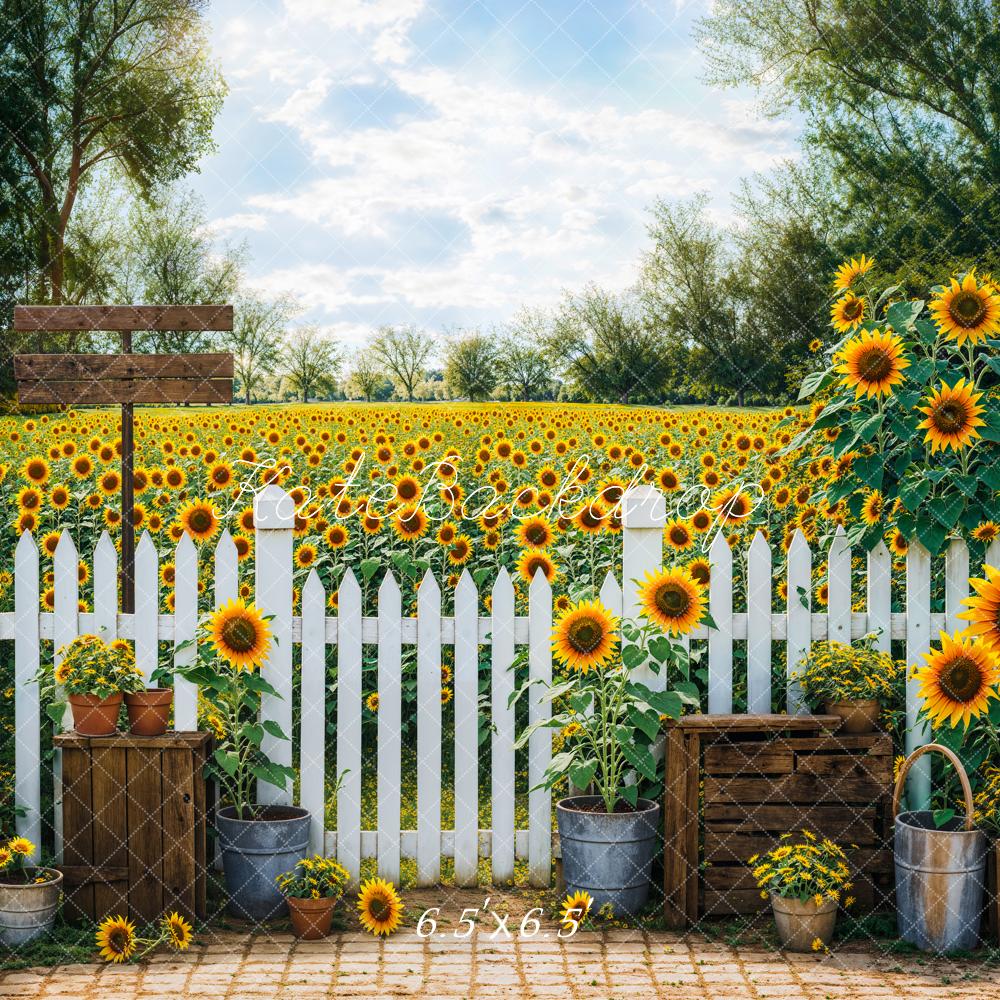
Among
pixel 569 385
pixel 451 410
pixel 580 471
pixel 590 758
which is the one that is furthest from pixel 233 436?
pixel 590 758

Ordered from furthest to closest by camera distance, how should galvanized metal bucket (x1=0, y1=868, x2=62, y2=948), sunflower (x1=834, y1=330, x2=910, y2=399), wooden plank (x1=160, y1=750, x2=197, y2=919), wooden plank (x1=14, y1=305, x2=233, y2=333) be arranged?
wooden plank (x1=14, y1=305, x2=233, y2=333), sunflower (x1=834, y1=330, x2=910, y2=399), wooden plank (x1=160, y1=750, x2=197, y2=919), galvanized metal bucket (x1=0, y1=868, x2=62, y2=948)

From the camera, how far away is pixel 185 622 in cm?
423

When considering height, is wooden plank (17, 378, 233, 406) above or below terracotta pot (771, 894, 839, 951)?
above

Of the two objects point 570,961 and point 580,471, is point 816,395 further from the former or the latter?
point 570,961

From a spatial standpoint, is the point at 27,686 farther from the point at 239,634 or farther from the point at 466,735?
the point at 466,735

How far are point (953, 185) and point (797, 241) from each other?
2.88 m

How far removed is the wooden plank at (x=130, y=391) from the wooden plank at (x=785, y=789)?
2.74 metres

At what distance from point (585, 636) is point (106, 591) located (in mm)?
1731

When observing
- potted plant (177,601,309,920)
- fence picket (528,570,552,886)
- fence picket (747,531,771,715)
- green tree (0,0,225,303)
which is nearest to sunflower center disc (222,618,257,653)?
potted plant (177,601,309,920)

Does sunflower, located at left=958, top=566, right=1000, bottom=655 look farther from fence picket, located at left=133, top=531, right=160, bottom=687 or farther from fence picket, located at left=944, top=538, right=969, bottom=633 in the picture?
fence picket, located at left=133, top=531, right=160, bottom=687

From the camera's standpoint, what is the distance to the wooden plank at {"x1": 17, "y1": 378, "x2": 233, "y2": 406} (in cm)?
526

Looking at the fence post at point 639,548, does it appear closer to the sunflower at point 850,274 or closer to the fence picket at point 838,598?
the fence picket at point 838,598

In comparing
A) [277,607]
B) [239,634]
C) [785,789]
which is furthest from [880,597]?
[239,634]

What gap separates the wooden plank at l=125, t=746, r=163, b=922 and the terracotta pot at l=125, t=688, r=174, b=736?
10cm
